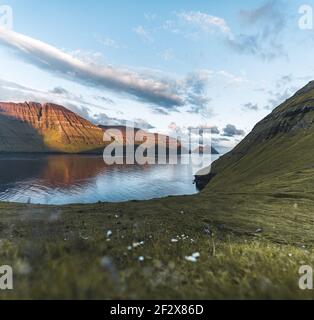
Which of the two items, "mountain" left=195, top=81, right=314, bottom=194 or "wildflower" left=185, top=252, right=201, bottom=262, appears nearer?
"wildflower" left=185, top=252, right=201, bottom=262

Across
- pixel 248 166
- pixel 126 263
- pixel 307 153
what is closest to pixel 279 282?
pixel 126 263

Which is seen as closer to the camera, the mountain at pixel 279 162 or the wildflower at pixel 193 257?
the wildflower at pixel 193 257

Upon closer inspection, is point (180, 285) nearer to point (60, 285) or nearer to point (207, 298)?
point (207, 298)

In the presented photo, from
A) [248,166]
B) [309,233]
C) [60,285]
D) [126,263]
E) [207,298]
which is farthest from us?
[248,166]

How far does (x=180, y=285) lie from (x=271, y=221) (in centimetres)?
2914

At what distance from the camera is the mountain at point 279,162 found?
73125 mm

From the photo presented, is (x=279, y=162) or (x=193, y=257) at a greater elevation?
(x=279, y=162)

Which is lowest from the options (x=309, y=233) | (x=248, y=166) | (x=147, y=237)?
(x=309, y=233)

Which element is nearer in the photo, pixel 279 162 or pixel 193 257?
pixel 193 257

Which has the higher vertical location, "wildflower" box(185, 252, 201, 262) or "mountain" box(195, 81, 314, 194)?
"mountain" box(195, 81, 314, 194)

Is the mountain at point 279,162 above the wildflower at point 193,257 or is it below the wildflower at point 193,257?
above

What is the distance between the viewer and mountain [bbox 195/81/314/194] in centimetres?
7312

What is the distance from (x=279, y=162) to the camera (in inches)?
4774

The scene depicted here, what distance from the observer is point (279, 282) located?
23.9 feet
